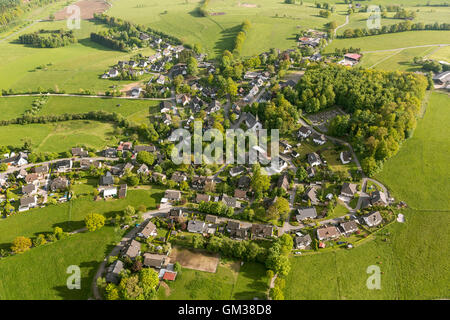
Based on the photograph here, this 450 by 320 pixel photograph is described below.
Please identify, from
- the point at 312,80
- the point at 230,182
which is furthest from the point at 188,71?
the point at 230,182

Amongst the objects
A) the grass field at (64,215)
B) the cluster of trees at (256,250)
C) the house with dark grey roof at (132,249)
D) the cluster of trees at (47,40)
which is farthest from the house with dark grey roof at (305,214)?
the cluster of trees at (47,40)

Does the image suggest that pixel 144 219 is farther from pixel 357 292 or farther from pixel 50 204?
pixel 357 292

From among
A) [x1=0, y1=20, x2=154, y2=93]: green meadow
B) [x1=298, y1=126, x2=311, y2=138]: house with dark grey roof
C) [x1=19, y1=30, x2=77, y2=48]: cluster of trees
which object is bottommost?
[x1=298, y1=126, x2=311, y2=138]: house with dark grey roof

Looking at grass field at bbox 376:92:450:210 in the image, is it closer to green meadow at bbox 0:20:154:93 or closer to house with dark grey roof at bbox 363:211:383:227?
house with dark grey roof at bbox 363:211:383:227

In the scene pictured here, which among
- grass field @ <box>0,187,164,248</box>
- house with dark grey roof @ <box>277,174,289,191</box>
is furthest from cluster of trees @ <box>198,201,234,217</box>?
house with dark grey roof @ <box>277,174,289,191</box>

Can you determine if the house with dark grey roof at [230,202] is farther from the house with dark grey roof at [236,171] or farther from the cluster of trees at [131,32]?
the cluster of trees at [131,32]

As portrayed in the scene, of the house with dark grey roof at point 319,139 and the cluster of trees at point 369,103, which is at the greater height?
the cluster of trees at point 369,103

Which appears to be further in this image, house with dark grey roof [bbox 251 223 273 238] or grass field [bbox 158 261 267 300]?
house with dark grey roof [bbox 251 223 273 238]
